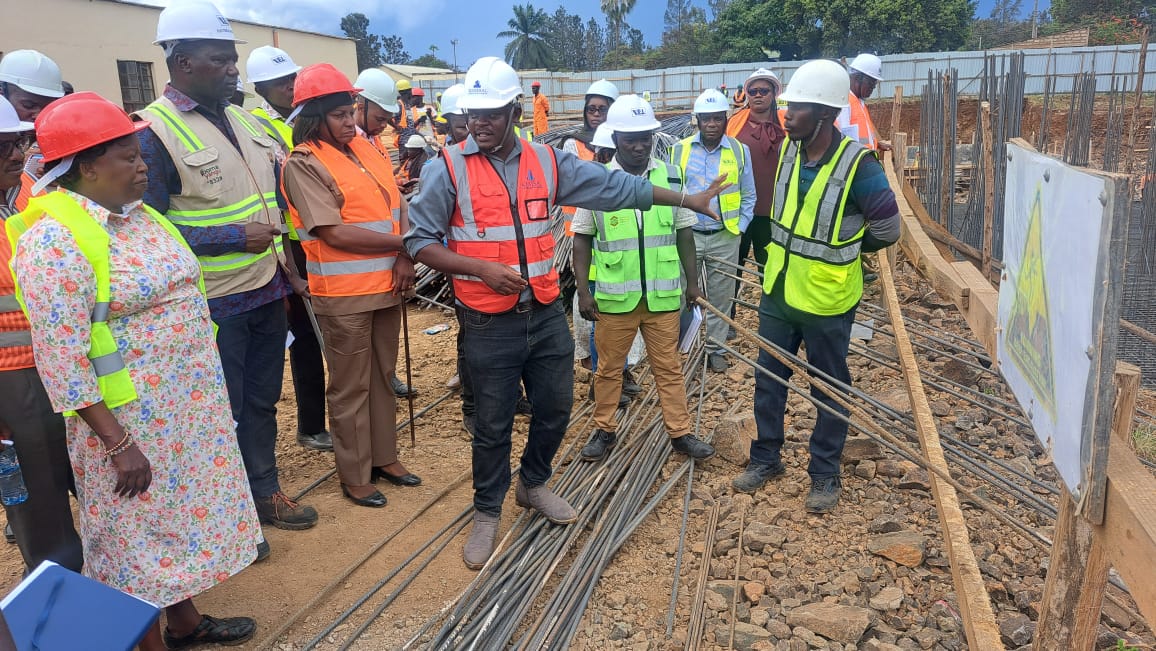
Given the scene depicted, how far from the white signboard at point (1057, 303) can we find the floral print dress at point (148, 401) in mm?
2248

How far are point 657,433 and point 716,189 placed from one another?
1705 millimetres

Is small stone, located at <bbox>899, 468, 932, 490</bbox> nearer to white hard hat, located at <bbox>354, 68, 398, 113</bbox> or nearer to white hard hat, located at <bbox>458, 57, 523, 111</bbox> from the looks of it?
white hard hat, located at <bbox>458, 57, 523, 111</bbox>

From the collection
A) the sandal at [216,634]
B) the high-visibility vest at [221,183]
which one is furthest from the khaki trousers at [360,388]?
the sandal at [216,634]

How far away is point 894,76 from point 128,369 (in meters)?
32.0

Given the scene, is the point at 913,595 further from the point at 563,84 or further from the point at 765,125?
the point at 563,84

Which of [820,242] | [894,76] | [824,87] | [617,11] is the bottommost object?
[820,242]

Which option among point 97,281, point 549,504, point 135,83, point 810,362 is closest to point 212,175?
point 97,281

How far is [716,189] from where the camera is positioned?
9.78 feet

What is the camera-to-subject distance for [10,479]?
2453 millimetres

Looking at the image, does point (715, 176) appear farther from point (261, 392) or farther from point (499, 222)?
point (261, 392)

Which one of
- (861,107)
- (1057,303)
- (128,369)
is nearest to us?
(1057,303)

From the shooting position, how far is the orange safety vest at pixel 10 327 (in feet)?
7.90

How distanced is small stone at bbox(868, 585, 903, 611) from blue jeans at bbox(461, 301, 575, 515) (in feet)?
4.47

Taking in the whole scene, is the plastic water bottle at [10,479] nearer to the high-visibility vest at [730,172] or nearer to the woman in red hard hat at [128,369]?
the woman in red hard hat at [128,369]
